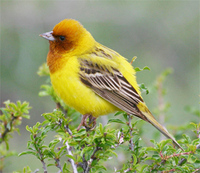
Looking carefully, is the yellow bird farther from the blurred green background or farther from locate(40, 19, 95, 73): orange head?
the blurred green background

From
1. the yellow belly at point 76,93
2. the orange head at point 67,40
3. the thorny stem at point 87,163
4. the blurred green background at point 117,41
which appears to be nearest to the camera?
the thorny stem at point 87,163

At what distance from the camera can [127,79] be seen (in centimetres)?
434

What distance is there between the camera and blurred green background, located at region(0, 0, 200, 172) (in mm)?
6750

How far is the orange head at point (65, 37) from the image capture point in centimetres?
453

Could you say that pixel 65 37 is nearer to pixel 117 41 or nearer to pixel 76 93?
pixel 76 93

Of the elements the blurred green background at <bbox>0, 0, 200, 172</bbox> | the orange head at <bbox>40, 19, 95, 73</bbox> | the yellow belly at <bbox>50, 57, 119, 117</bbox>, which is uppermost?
the blurred green background at <bbox>0, 0, 200, 172</bbox>

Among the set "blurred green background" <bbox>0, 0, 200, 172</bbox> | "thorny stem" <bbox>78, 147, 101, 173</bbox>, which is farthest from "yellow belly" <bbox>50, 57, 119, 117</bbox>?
Answer: "blurred green background" <bbox>0, 0, 200, 172</bbox>

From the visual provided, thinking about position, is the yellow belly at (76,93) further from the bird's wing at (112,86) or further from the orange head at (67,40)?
the orange head at (67,40)

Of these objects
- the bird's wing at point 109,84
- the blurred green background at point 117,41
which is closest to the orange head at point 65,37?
the bird's wing at point 109,84

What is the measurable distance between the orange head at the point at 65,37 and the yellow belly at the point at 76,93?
1.20 ft

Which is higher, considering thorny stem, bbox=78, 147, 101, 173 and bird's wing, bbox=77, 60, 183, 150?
bird's wing, bbox=77, 60, 183, 150

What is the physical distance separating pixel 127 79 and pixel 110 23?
355 cm

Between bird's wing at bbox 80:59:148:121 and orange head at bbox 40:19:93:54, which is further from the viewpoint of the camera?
orange head at bbox 40:19:93:54

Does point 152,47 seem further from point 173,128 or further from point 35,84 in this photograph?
point 173,128
